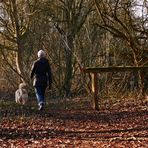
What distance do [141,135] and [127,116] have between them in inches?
117

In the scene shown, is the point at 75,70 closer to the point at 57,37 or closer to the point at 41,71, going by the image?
the point at 57,37

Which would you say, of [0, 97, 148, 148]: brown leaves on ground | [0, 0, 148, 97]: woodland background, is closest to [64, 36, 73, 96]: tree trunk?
[0, 0, 148, 97]: woodland background

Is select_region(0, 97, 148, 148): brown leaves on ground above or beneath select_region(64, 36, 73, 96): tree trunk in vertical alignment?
beneath

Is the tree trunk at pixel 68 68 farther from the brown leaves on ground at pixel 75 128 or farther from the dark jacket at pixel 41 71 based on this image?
the brown leaves on ground at pixel 75 128

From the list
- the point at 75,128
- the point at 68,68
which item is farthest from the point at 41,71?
the point at 68,68

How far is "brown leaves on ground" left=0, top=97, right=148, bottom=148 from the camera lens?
869 cm

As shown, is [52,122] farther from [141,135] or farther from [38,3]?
[38,3]

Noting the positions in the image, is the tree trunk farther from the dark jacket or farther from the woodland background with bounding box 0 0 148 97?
the dark jacket

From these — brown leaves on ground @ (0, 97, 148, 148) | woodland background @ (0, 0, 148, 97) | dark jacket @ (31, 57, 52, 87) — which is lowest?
brown leaves on ground @ (0, 97, 148, 148)

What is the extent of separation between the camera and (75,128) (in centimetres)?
1047

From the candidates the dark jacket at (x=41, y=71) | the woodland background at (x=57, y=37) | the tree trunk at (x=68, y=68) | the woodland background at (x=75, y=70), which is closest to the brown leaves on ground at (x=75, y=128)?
the woodland background at (x=75, y=70)

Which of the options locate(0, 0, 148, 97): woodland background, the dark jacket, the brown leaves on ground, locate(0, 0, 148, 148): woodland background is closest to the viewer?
the brown leaves on ground

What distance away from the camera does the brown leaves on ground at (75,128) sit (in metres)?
8.69

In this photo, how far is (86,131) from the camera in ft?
32.8
